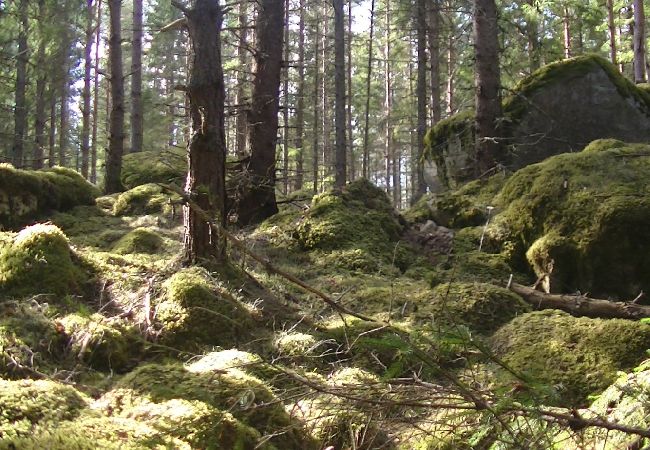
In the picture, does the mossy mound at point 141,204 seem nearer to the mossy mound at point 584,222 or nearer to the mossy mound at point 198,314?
the mossy mound at point 198,314

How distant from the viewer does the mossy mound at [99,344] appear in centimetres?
362

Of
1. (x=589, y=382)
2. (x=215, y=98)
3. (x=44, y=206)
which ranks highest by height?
(x=215, y=98)

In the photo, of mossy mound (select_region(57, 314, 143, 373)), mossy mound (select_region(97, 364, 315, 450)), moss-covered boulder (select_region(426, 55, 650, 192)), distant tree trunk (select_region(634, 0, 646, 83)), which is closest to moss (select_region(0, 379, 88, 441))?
mossy mound (select_region(97, 364, 315, 450))

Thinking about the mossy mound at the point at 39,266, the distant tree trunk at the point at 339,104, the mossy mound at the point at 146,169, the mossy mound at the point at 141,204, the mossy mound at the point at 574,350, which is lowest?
the mossy mound at the point at 574,350

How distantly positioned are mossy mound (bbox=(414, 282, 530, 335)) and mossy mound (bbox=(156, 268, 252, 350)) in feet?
5.28

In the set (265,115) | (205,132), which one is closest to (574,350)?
(205,132)

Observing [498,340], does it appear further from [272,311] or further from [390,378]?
[390,378]

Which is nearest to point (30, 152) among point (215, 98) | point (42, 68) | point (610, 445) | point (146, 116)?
point (42, 68)

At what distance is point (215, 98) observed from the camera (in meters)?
5.46

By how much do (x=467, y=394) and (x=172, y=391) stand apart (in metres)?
1.93

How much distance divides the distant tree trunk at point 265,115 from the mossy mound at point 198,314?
4409 millimetres

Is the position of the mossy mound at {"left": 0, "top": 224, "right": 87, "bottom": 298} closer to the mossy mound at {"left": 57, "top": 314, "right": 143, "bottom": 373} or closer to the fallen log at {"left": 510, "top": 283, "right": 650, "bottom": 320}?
the mossy mound at {"left": 57, "top": 314, "right": 143, "bottom": 373}

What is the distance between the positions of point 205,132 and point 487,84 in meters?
5.68

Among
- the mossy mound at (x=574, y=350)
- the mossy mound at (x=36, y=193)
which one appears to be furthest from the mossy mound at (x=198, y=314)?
the mossy mound at (x=36, y=193)
